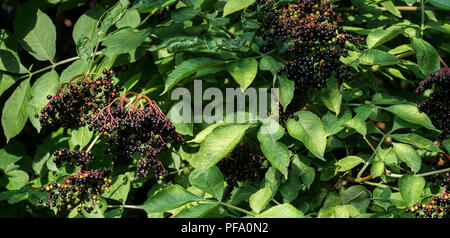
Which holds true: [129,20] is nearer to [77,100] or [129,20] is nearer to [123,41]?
[123,41]

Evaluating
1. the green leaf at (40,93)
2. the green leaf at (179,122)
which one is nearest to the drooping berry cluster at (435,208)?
the green leaf at (179,122)

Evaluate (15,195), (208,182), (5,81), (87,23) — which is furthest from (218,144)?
(5,81)

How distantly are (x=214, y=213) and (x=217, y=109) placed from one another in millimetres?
567

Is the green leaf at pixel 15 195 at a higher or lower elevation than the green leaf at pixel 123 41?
lower

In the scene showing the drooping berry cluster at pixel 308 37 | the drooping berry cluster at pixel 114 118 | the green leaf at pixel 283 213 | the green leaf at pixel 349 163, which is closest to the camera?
the green leaf at pixel 283 213

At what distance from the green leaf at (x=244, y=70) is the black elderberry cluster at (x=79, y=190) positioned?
0.75m

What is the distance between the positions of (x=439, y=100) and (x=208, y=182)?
1.09m

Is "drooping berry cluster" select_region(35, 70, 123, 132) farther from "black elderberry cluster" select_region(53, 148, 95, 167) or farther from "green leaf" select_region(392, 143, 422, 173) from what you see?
"green leaf" select_region(392, 143, 422, 173)

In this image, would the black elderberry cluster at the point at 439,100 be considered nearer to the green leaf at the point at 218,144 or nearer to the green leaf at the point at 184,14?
the green leaf at the point at 218,144

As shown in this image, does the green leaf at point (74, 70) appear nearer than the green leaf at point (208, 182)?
No

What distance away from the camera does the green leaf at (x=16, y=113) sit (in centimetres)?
232

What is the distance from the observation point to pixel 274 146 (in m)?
1.81

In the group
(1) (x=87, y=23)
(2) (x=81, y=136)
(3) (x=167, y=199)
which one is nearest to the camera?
(3) (x=167, y=199)
